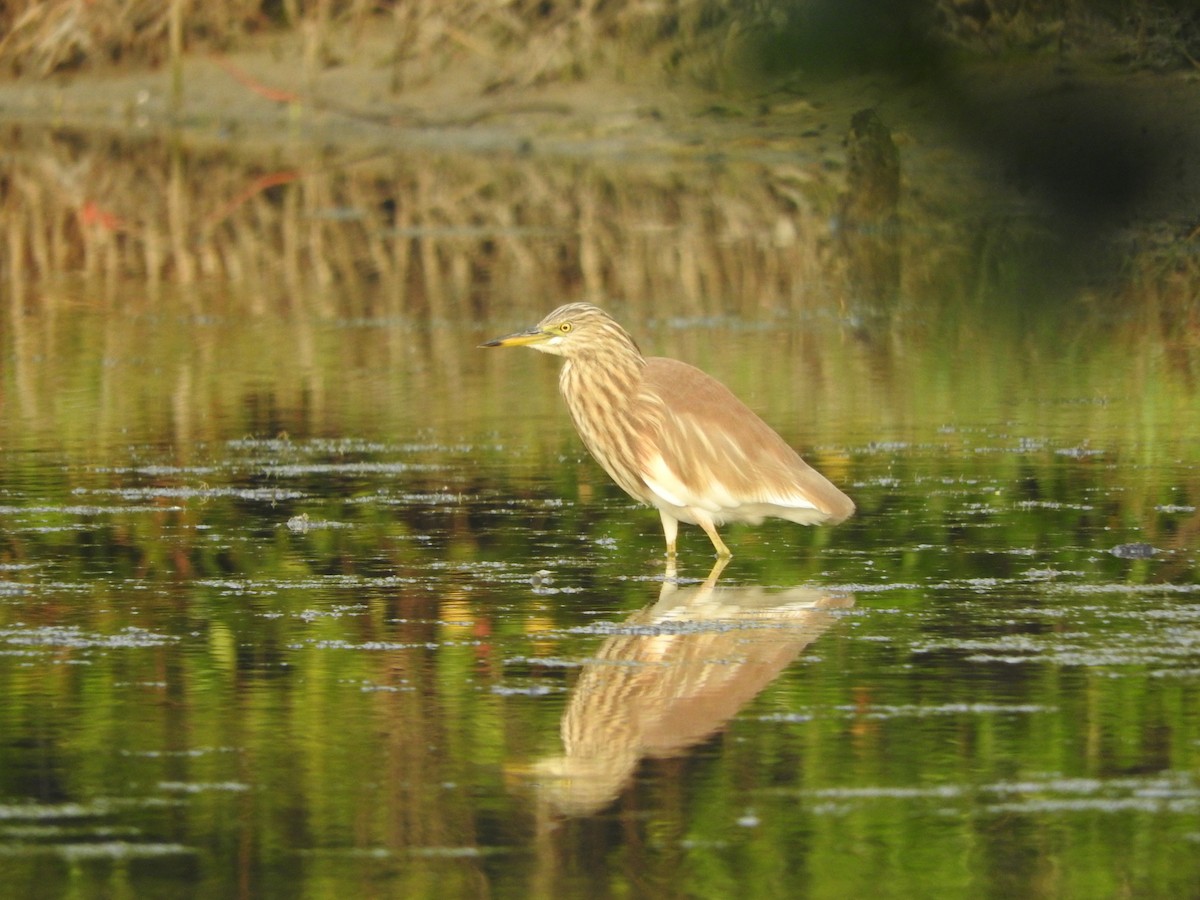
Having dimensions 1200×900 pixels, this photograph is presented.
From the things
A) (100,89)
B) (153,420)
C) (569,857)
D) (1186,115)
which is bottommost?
(569,857)

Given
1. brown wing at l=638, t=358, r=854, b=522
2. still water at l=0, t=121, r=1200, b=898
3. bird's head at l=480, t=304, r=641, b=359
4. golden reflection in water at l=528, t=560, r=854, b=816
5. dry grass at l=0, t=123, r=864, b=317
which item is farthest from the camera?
dry grass at l=0, t=123, r=864, b=317

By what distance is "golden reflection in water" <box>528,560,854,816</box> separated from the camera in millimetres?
5957

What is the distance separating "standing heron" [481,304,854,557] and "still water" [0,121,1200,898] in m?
0.20

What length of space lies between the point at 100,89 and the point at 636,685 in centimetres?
3326

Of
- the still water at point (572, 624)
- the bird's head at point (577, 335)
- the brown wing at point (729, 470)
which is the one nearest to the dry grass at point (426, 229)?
the still water at point (572, 624)

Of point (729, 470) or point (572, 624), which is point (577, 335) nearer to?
point (729, 470)

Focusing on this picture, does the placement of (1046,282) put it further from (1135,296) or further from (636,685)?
(636,685)

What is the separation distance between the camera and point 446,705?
658cm

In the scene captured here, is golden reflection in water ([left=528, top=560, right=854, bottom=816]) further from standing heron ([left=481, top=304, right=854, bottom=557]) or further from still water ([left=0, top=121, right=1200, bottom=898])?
standing heron ([left=481, top=304, right=854, bottom=557])

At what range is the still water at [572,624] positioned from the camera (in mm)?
5418

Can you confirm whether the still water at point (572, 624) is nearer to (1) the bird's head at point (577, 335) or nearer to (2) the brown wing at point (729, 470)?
(2) the brown wing at point (729, 470)

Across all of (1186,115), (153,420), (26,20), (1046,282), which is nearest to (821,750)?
(1186,115)

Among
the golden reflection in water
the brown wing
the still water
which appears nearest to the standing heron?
the brown wing

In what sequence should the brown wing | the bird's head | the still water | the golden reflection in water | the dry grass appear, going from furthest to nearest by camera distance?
the dry grass, the bird's head, the brown wing, the golden reflection in water, the still water
